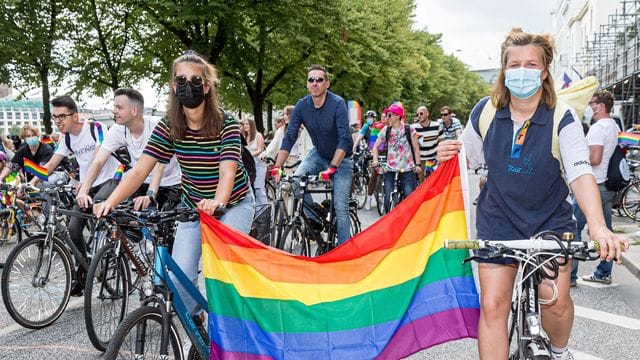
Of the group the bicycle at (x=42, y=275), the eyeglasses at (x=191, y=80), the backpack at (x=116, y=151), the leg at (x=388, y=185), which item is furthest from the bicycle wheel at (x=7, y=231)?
the eyeglasses at (x=191, y=80)

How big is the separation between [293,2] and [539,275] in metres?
21.5

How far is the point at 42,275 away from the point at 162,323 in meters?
2.81

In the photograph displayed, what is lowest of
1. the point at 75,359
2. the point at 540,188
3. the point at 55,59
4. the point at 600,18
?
the point at 75,359

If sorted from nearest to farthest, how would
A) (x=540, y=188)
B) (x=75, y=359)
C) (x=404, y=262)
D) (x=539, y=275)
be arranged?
(x=539, y=275) → (x=540, y=188) → (x=404, y=262) → (x=75, y=359)

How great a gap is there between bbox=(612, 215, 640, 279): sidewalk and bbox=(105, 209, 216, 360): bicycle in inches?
230

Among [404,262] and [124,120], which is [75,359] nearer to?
[124,120]

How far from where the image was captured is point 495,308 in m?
3.14

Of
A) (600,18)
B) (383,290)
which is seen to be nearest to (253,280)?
(383,290)

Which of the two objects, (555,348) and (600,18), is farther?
(600,18)

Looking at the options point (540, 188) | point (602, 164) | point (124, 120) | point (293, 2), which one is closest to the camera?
point (540, 188)

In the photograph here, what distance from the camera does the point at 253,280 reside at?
3.53m

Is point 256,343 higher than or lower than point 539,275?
lower

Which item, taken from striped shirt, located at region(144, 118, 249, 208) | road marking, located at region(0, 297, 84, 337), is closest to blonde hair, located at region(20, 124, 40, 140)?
road marking, located at region(0, 297, 84, 337)

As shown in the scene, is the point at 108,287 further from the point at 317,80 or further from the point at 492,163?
the point at 492,163
